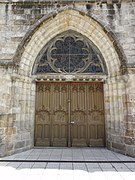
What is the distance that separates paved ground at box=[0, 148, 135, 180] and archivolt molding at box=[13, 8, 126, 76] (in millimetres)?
2399

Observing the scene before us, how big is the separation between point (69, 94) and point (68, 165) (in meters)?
2.36

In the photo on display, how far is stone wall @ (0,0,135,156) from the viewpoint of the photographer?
4824 mm

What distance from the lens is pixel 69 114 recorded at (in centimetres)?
551

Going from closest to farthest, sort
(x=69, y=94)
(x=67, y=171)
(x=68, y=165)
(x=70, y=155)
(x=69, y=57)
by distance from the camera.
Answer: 1. (x=67, y=171)
2. (x=68, y=165)
3. (x=70, y=155)
4. (x=69, y=94)
5. (x=69, y=57)

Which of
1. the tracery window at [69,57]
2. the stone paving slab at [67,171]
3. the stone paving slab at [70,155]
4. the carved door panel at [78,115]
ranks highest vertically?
the tracery window at [69,57]

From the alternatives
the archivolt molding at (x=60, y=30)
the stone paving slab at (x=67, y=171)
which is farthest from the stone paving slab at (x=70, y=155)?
the archivolt molding at (x=60, y=30)

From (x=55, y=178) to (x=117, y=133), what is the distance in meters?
2.50

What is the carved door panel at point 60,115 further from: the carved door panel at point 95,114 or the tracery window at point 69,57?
the carved door panel at point 95,114

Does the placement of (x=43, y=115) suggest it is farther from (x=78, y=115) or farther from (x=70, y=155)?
(x=70, y=155)

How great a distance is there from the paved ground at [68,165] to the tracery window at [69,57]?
2483 mm

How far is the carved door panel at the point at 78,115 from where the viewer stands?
5.47m

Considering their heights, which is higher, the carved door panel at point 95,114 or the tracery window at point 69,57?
the tracery window at point 69,57

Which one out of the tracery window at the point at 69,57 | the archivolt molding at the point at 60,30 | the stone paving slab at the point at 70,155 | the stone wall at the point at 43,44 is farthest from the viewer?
the tracery window at the point at 69,57

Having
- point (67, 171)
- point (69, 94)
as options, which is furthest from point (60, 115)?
point (67, 171)
